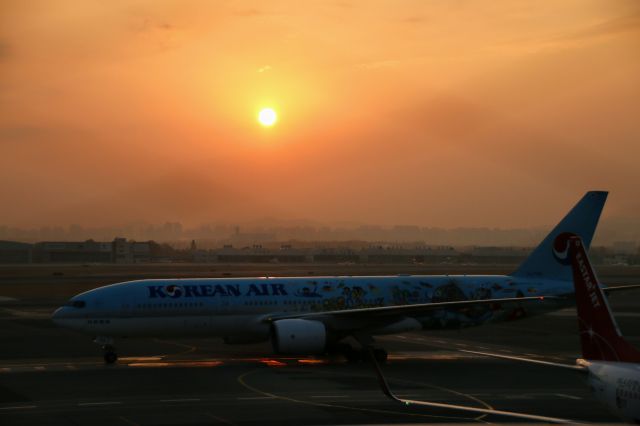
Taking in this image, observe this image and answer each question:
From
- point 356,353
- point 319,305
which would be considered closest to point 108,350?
point 319,305

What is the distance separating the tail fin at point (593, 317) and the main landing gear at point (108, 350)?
84.0 feet

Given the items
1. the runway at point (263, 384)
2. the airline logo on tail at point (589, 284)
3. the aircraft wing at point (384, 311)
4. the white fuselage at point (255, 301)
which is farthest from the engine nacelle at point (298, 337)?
the airline logo on tail at point (589, 284)

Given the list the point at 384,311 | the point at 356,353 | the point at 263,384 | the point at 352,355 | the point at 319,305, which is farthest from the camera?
the point at 319,305

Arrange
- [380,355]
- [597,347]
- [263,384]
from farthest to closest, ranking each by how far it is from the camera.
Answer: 1. [380,355]
2. [263,384]
3. [597,347]

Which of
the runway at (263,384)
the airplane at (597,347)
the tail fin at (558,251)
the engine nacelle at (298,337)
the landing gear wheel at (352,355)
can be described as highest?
the tail fin at (558,251)

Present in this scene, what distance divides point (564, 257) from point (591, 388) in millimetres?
28259

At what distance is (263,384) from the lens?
3422cm

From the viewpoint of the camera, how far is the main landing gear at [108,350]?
40031 mm

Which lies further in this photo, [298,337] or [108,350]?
[108,350]

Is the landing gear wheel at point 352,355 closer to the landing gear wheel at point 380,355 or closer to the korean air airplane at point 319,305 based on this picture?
the korean air airplane at point 319,305

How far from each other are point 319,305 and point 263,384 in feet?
30.8

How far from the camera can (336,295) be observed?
43.6m

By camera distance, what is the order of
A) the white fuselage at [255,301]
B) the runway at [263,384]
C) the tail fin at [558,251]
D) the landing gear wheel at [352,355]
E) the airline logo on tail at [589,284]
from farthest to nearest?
the tail fin at [558,251] < the landing gear wheel at [352,355] < the white fuselage at [255,301] < the runway at [263,384] < the airline logo on tail at [589,284]

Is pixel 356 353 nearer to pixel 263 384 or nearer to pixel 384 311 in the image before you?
pixel 384 311
